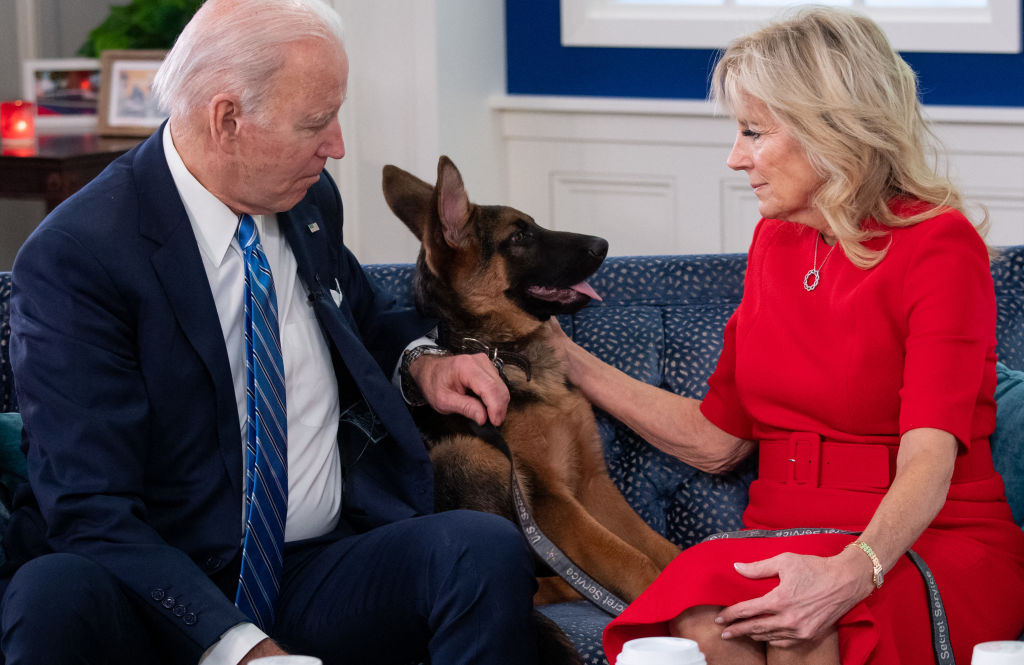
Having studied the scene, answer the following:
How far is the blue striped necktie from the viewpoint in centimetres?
181

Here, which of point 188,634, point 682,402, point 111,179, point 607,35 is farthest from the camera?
point 607,35

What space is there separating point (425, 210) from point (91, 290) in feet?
2.60

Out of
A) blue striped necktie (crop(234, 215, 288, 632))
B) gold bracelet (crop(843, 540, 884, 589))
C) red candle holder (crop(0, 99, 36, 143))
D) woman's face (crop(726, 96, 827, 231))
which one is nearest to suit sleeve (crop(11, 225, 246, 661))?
blue striped necktie (crop(234, 215, 288, 632))

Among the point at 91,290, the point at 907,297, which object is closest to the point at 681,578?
the point at 907,297

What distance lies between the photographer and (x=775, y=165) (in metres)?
1.95

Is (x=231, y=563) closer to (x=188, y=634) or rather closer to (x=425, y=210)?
(x=188, y=634)

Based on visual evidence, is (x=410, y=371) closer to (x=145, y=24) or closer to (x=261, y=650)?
(x=261, y=650)

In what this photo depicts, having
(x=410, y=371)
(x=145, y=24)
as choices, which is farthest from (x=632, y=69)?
(x=410, y=371)

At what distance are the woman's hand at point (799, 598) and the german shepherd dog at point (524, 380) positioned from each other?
50 centimetres

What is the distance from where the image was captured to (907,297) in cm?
183

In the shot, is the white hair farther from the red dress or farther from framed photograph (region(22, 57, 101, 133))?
framed photograph (region(22, 57, 101, 133))

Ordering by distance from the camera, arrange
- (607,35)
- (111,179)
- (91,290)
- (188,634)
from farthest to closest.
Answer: (607,35) → (111,179) → (91,290) → (188,634)

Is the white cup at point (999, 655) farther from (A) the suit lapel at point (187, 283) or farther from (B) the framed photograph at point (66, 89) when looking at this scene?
(B) the framed photograph at point (66, 89)

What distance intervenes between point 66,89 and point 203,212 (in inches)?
133
